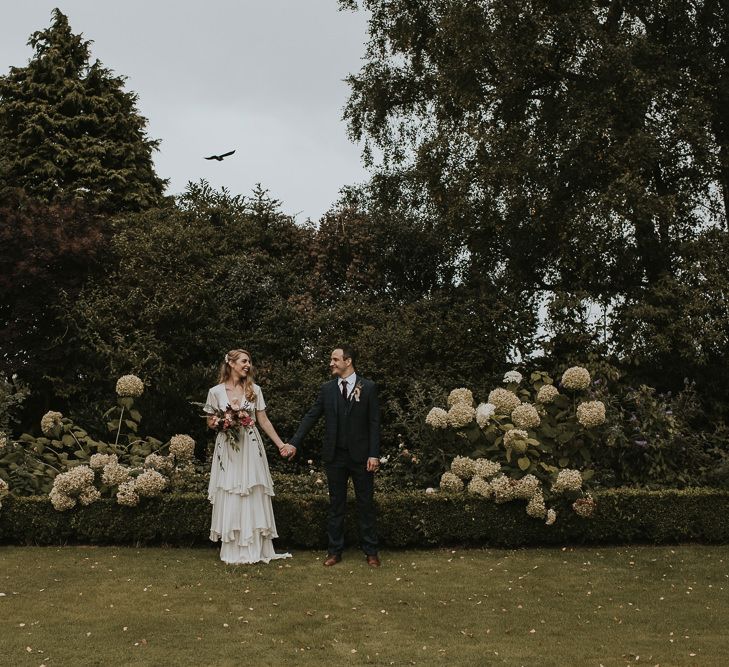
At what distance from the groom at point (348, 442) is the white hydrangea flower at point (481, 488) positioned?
127cm

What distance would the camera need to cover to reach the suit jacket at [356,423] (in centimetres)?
804

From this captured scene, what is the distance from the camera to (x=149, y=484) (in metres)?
8.95

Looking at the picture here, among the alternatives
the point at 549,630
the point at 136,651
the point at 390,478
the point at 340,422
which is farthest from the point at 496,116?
the point at 136,651

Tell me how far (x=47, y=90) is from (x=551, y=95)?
14210mm

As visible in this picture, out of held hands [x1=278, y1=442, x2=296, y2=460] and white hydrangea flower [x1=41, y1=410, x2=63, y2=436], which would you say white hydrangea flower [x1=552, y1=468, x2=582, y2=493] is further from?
white hydrangea flower [x1=41, y1=410, x2=63, y2=436]

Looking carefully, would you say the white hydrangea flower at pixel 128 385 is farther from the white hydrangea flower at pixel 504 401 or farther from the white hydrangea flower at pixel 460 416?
the white hydrangea flower at pixel 504 401

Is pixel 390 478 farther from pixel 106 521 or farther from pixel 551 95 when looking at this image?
pixel 551 95

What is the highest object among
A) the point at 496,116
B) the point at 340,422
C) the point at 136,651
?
the point at 496,116

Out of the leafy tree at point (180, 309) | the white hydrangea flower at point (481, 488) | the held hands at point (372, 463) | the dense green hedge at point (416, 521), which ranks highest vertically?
the leafy tree at point (180, 309)

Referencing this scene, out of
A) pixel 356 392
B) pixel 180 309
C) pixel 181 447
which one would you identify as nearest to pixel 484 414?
pixel 356 392

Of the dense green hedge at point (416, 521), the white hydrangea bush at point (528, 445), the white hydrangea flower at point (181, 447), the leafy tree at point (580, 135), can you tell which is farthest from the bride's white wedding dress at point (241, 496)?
the leafy tree at point (580, 135)

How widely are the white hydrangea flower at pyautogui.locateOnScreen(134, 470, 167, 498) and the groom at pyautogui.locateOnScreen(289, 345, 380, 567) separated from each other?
5.61 feet

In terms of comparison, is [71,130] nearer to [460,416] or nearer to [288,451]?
[460,416]

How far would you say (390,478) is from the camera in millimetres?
9922
